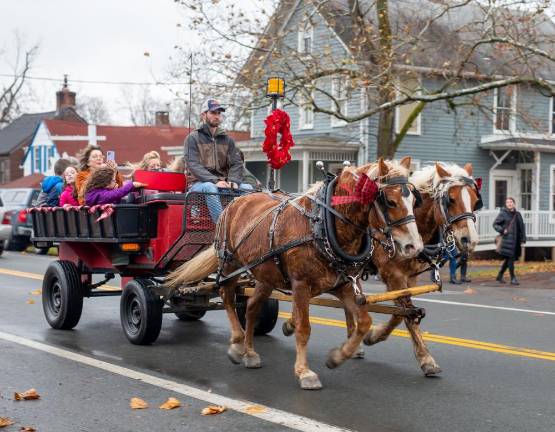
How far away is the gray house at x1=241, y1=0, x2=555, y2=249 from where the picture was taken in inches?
1088

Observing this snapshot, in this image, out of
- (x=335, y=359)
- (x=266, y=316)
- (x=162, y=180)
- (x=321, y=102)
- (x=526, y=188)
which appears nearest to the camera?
(x=335, y=359)

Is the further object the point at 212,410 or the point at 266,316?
the point at 266,316

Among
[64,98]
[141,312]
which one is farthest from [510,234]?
[64,98]

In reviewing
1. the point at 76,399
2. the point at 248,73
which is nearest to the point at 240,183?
the point at 76,399

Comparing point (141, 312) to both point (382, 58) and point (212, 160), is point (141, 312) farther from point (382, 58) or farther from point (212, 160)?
point (382, 58)

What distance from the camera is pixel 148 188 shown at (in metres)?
9.39

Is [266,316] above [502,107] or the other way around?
the other way around

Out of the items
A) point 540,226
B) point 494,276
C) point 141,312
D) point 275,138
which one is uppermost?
point 275,138

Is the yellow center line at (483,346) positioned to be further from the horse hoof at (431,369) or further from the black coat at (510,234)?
the black coat at (510,234)

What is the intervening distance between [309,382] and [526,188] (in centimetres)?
2646

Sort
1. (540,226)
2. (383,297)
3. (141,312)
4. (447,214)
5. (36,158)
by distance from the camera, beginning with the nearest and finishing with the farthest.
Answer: (383,297) < (447,214) < (141,312) < (540,226) < (36,158)

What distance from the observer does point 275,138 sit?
923 centimetres

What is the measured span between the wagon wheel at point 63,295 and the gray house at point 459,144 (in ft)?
54.0

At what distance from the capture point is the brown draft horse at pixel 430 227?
7543 mm
